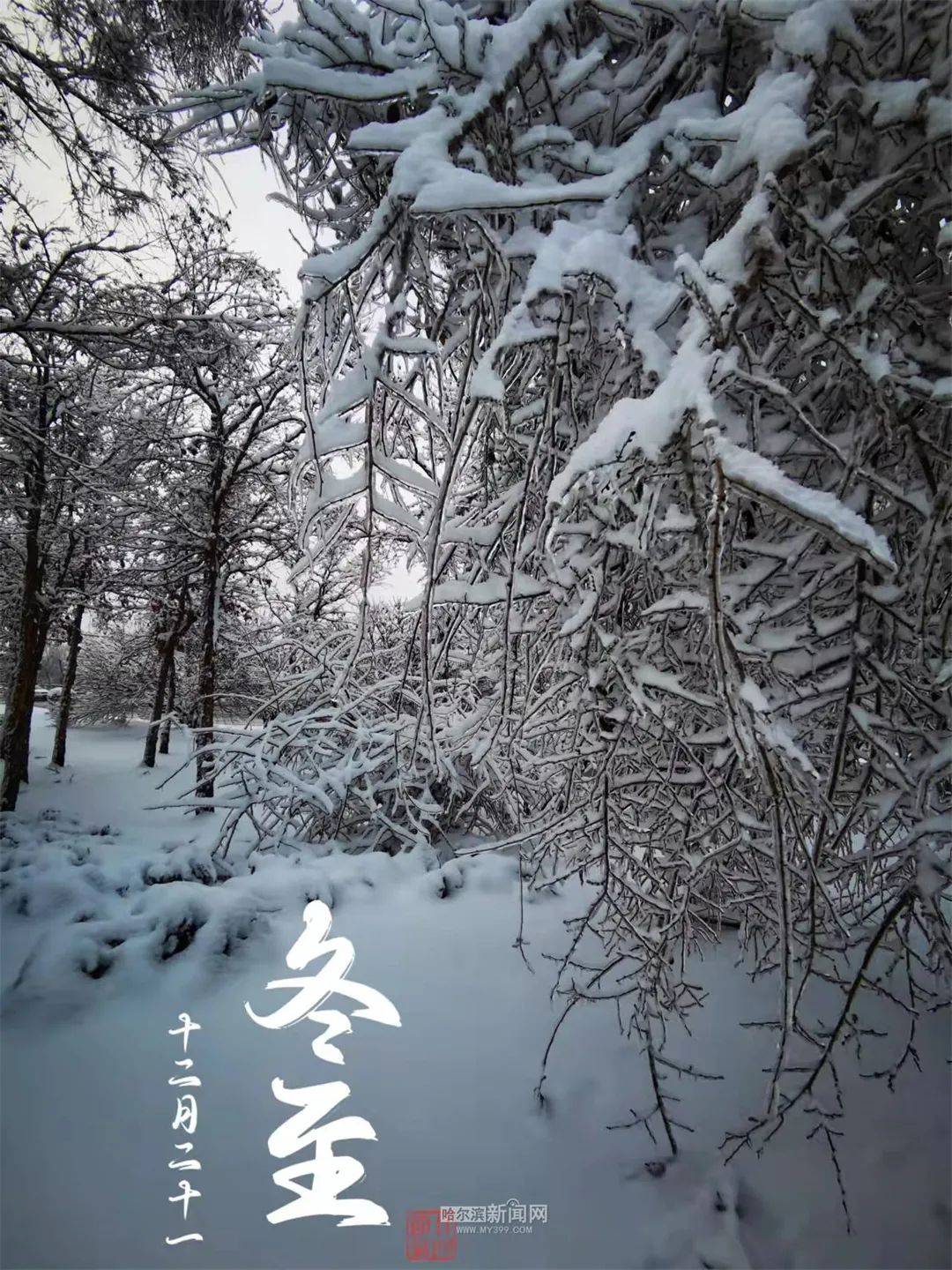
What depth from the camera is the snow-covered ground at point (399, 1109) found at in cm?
137

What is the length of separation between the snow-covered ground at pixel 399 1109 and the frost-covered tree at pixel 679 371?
64cm

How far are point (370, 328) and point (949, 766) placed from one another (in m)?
1.38

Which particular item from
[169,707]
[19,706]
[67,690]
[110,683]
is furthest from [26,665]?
[110,683]

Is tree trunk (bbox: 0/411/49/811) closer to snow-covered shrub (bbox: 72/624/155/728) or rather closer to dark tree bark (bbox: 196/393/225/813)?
dark tree bark (bbox: 196/393/225/813)

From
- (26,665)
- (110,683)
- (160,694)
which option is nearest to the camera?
(26,665)

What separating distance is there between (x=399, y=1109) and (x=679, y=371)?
197cm

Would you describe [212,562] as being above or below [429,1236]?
above

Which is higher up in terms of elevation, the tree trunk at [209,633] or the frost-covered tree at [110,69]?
the frost-covered tree at [110,69]

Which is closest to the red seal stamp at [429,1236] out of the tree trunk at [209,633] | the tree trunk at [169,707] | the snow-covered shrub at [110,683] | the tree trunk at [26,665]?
the tree trunk at [209,633]

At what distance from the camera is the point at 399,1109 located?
5.49ft

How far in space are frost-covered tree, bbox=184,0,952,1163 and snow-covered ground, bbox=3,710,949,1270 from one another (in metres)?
0.64

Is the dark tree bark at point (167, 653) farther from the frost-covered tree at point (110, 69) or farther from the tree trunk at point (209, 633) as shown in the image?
the frost-covered tree at point (110, 69)

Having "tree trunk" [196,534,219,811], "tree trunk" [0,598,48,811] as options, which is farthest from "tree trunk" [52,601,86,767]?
"tree trunk" [196,534,219,811]

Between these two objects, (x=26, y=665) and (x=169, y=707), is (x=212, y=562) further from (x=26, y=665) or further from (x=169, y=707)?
(x=169, y=707)
